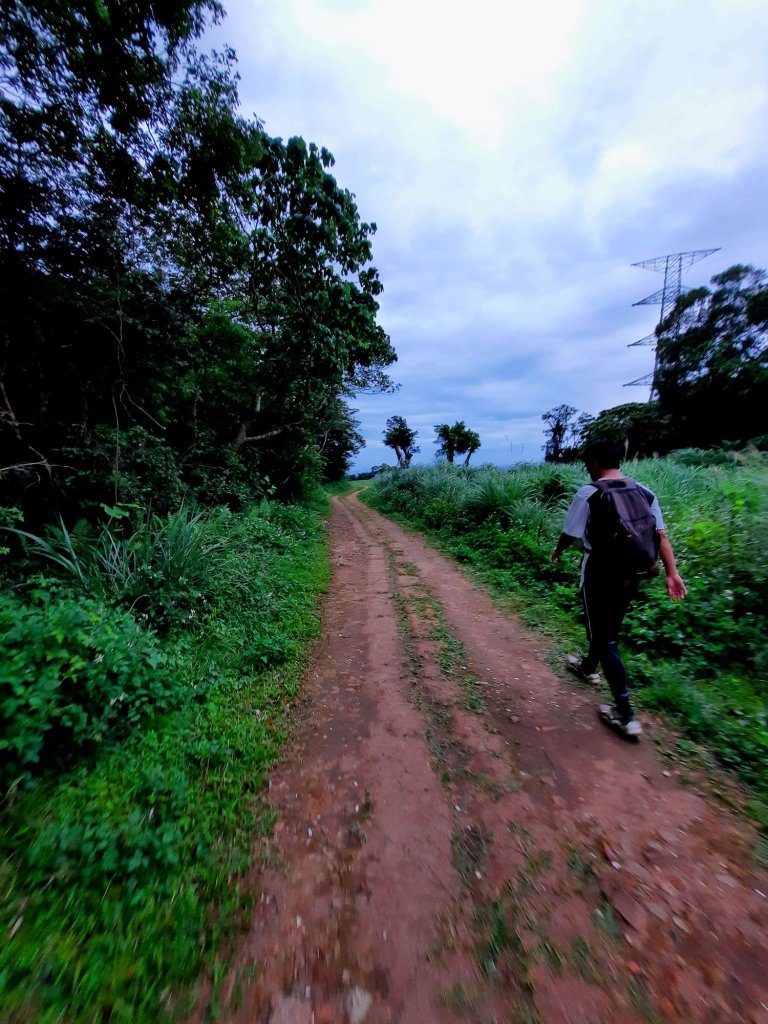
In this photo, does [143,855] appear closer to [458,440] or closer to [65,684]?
[65,684]

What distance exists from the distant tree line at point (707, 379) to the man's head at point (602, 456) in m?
20.5

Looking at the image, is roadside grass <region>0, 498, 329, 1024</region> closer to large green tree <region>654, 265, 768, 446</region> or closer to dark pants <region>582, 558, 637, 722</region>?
dark pants <region>582, 558, 637, 722</region>

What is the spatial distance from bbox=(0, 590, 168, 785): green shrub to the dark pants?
125 inches

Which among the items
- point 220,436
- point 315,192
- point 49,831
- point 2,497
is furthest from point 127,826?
point 220,436

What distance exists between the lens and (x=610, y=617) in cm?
267

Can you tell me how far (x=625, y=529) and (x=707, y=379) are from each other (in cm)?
2751

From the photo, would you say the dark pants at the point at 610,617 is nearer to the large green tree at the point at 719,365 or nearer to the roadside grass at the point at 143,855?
the roadside grass at the point at 143,855

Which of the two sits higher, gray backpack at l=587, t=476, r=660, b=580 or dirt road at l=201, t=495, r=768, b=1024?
gray backpack at l=587, t=476, r=660, b=580

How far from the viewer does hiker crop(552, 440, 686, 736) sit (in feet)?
8.16

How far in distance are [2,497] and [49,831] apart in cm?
414

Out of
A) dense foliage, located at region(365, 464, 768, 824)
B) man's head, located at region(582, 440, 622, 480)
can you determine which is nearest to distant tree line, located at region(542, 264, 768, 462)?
dense foliage, located at region(365, 464, 768, 824)

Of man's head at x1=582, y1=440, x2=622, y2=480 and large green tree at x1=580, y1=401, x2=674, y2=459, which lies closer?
man's head at x1=582, y1=440, x2=622, y2=480

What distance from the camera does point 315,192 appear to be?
6.10 metres

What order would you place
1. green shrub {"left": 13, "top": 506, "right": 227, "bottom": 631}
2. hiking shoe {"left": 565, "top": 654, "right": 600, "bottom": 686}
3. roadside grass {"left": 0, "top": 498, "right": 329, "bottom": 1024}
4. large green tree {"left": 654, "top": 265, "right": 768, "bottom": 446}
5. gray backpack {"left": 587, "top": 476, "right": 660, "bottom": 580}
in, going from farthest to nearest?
large green tree {"left": 654, "top": 265, "right": 768, "bottom": 446}, green shrub {"left": 13, "top": 506, "right": 227, "bottom": 631}, hiking shoe {"left": 565, "top": 654, "right": 600, "bottom": 686}, gray backpack {"left": 587, "top": 476, "right": 660, "bottom": 580}, roadside grass {"left": 0, "top": 498, "right": 329, "bottom": 1024}
